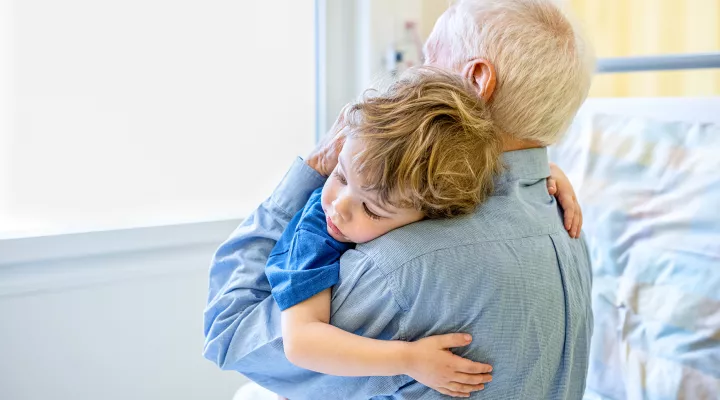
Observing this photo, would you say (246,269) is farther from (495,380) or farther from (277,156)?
(277,156)

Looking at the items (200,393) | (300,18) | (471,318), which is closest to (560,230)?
(471,318)

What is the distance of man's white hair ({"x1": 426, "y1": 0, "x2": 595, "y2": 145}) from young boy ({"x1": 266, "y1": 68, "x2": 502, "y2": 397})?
0.08m

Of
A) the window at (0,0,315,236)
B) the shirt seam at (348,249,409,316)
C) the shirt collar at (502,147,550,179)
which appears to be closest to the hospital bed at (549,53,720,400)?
the shirt collar at (502,147,550,179)

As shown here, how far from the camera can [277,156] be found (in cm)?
179

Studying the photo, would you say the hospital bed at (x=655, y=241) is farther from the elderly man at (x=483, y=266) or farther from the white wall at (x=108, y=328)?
the white wall at (x=108, y=328)

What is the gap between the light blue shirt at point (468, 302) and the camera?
28.4 inches

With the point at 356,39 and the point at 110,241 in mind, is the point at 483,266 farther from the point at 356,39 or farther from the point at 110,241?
the point at 356,39

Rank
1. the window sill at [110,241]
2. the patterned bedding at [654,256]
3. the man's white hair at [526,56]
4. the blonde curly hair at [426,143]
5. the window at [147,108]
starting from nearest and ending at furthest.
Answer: the blonde curly hair at [426,143]
the man's white hair at [526,56]
the patterned bedding at [654,256]
the window sill at [110,241]
the window at [147,108]

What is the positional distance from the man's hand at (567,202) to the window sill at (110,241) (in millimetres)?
853

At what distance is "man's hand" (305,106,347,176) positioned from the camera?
885mm

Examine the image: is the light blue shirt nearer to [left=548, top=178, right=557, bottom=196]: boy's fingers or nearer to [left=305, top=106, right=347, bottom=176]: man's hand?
[left=548, top=178, right=557, bottom=196]: boy's fingers

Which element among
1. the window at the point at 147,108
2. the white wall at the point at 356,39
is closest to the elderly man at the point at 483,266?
the window at the point at 147,108

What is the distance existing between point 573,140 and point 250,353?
916 mm

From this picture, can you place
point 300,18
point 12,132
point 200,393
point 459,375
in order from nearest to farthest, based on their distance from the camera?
point 459,375
point 12,132
point 200,393
point 300,18
